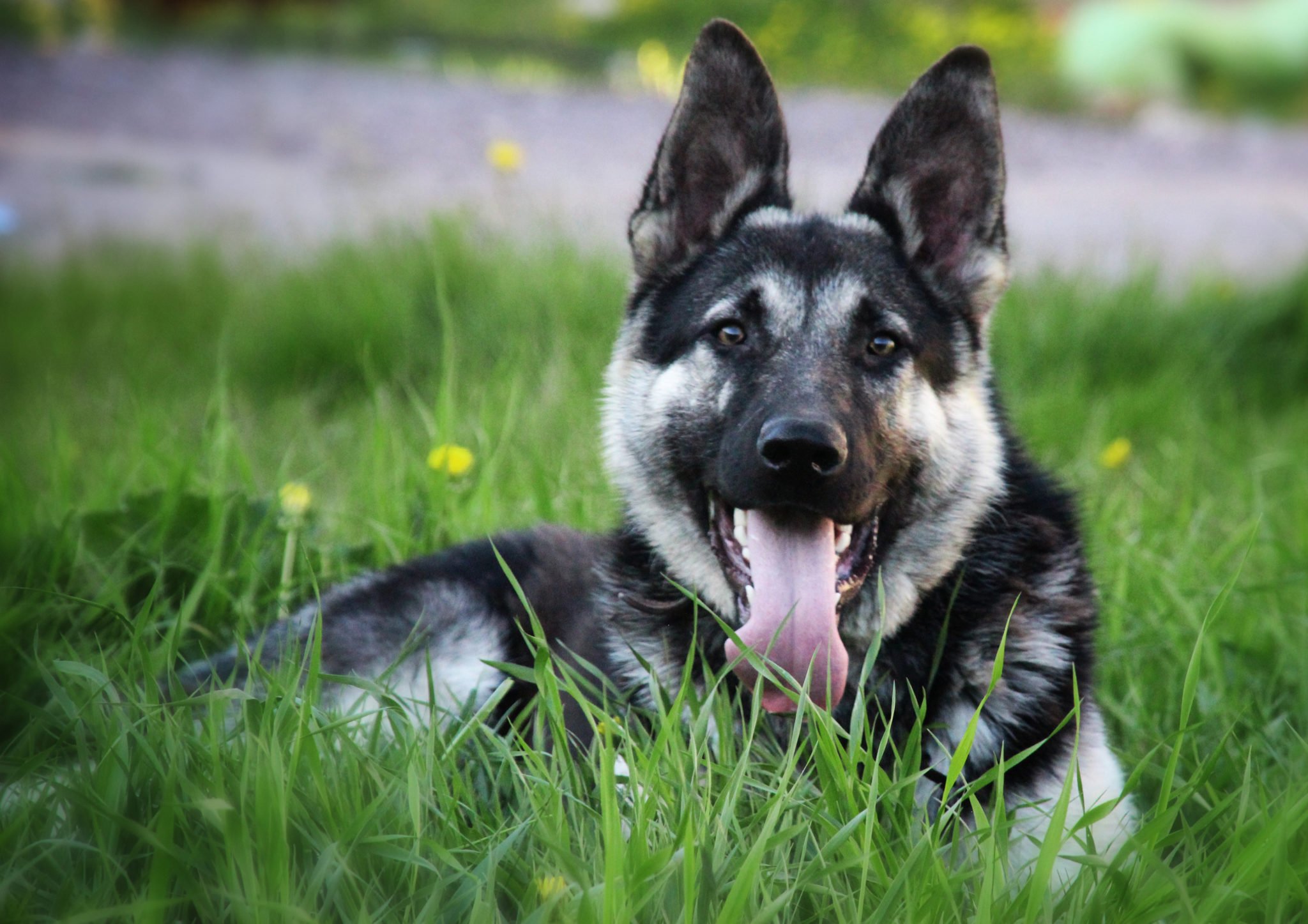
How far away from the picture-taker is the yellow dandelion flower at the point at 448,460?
3717mm

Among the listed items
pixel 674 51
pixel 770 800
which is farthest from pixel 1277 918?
pixel 674 51

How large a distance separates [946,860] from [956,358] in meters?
1.28

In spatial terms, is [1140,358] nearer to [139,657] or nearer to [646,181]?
[646,181]

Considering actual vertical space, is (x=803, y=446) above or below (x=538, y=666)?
above

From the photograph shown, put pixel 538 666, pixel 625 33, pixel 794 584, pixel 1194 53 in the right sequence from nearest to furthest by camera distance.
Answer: pixel 538 666 → pixel 794 584 → pixel 625 33 → pixel 1194 53

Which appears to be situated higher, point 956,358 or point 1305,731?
point 956,358

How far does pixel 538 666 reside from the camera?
2.27 meters

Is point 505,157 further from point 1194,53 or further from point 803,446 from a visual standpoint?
point 1194,53

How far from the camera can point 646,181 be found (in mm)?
3070

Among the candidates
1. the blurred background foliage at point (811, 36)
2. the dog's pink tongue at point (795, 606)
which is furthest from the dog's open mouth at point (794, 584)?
the blurred background foliage at point (811, 36)

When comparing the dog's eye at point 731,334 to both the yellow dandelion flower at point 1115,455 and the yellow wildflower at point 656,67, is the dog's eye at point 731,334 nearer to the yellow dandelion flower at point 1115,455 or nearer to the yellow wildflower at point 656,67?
the yellow dandelion flower at point 1115,455

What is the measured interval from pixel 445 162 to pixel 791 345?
7049 mm

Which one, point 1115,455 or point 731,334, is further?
point 1115,455

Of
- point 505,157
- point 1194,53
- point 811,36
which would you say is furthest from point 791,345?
point 1194,53
